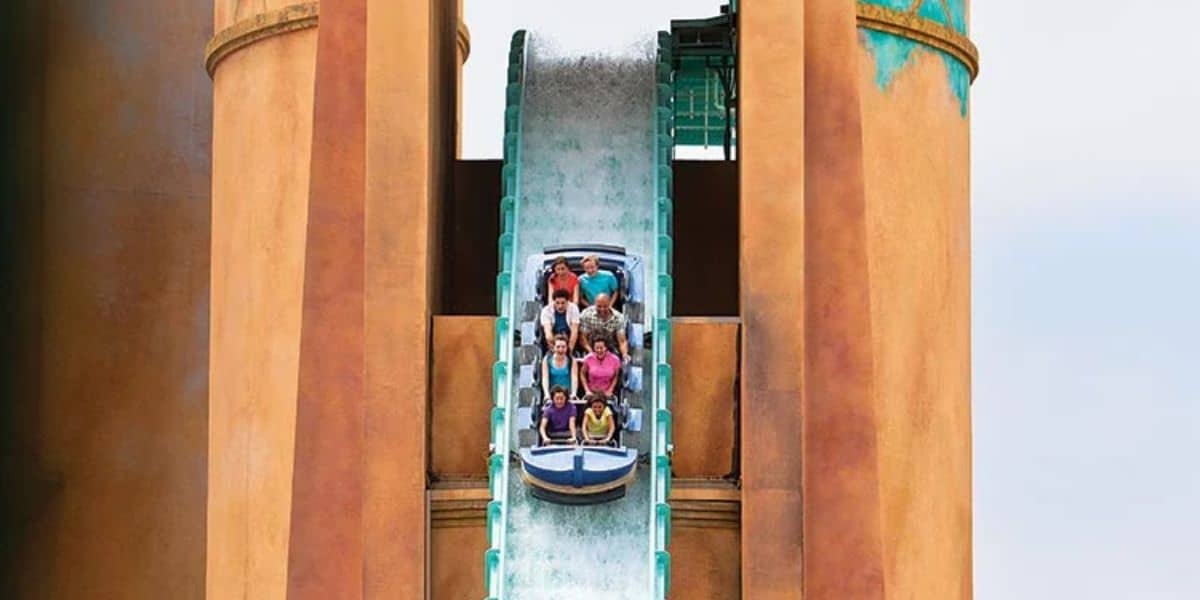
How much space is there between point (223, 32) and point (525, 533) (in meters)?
5.37

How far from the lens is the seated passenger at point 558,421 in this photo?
59.7 ft

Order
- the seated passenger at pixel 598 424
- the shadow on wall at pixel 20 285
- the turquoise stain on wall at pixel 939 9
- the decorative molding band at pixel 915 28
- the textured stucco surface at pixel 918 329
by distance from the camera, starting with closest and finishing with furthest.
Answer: the seated passenger at pixel 598 424, the textured stucco surface at pixel 918 329, the decorative molding band at pixel 915 28, the turquoise stain on wall at pixel 939 9, the shadow on wall at pixel 20 285

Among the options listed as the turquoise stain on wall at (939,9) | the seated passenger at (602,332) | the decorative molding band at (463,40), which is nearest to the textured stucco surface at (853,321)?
the turquoise stain on wall at (939,9)

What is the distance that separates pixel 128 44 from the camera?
2608cm

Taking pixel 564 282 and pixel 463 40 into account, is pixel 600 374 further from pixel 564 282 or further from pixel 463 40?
pixel 463 40

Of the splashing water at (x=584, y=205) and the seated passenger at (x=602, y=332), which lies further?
the seated passenger at (x=602, y=332)

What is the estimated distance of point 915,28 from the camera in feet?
68.4

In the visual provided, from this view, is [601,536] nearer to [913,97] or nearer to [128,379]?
[913,97]

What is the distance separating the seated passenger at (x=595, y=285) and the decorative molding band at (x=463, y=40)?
583 cm

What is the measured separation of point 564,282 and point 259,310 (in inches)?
126

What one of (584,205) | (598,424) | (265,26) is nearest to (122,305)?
(265,26)

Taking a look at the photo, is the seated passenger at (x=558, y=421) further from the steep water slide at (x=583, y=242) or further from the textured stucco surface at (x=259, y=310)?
the textured stucco surface at (x=259, y=310)

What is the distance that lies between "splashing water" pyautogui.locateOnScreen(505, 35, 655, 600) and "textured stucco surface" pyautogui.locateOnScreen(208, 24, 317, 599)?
187 centimetres

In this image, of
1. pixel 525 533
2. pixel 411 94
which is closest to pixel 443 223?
pixel 411 94
